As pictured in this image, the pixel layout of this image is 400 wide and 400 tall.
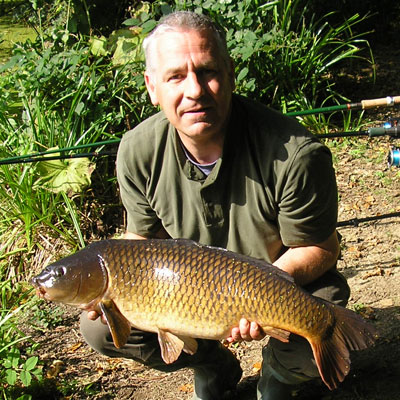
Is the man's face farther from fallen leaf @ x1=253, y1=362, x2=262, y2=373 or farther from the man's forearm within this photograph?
fallen leaf @ x1=253, y1=362, x2=262, y2=373

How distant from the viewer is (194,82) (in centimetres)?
205

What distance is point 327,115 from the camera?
16.7 ft

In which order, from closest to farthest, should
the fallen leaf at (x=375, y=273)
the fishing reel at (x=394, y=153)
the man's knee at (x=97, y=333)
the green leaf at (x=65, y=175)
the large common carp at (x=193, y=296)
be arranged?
the large common carp at (x=193, y=296) → the man's knee at (x=97, y=333) → the fishing reel at (x=394, y=153) → the fallen leaf at (x=375, y=273) → the green leaf at (x=65, y=175)

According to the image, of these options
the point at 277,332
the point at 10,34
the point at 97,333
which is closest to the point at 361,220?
the point at 277,332

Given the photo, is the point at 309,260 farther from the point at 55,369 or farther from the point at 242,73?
the point at 242,73

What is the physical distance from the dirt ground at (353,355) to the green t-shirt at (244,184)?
0.72m

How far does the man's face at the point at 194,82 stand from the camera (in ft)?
6.77

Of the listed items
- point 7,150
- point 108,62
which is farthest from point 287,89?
point 7,150

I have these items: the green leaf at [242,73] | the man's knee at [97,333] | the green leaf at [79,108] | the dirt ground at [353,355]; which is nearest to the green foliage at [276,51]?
the green leaf at [242,73]

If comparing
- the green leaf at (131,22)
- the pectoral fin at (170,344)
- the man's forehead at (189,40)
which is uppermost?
the man's forehead at (189,40)

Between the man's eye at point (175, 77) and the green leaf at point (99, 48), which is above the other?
the man's eye at point (175, 77)

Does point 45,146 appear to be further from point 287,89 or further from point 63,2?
point 287,89

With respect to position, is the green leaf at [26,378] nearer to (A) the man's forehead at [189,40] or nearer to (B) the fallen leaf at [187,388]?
(B) the fallen leaf at [187,388]

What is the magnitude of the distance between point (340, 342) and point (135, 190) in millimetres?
952
